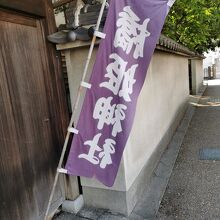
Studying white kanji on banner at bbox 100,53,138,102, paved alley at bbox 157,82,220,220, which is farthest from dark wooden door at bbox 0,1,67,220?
paved alley at bbox 157,82,220,220

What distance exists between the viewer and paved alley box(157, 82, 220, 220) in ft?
12.5

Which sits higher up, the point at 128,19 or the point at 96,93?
the point at 128,19

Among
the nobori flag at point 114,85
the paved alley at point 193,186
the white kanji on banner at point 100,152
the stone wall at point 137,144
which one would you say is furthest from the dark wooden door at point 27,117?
the paved alley at point 193,186

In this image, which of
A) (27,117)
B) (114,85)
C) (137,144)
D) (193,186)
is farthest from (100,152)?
(193,186)

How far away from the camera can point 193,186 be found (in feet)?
15.1

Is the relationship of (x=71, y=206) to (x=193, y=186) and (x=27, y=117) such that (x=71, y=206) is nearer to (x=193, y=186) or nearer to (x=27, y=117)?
(x=27, y=117)

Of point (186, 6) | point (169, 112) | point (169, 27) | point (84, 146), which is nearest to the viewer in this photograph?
point (84, 146)

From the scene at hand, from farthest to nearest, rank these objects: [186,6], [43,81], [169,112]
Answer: [186,6], [169,112], [43,81]

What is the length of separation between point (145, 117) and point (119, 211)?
1.71 metres

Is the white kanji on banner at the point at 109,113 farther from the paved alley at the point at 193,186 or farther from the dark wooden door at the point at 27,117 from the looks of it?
the paved alley at the point at 193,186

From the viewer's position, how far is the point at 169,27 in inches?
484

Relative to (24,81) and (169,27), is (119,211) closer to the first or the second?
(24,81)

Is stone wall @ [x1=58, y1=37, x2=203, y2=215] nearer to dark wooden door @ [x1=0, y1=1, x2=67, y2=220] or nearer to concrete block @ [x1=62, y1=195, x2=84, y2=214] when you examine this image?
concrete block @ [x1=62, y1=195, x2=84, y2=214]

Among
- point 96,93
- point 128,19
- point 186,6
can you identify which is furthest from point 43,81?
point 186,6
